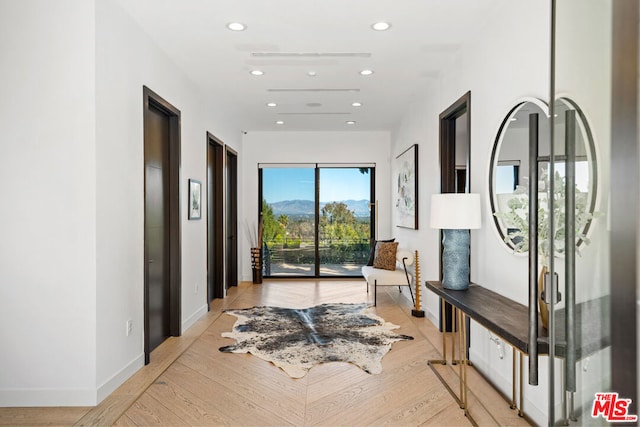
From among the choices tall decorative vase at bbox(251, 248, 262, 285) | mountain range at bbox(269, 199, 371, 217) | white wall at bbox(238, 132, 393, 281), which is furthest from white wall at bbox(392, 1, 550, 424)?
tall decorative vase at bbox(251, 248, 262, 285)

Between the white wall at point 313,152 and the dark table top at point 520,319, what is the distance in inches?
195

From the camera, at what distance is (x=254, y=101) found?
19.3 feet

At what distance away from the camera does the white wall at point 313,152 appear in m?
8.30

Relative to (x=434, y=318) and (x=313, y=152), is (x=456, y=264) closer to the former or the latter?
(x=434, y=318)

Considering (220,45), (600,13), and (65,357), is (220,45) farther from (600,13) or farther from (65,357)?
(600,13)

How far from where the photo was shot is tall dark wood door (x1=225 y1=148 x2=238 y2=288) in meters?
7.50

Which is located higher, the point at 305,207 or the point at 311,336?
the point at 305,207

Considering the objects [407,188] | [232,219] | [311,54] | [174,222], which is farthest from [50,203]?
[232,219]

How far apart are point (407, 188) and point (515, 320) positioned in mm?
4042

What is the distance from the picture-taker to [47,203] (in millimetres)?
2797

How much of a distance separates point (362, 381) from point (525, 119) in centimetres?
212

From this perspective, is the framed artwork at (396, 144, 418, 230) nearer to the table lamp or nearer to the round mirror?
the table lamp

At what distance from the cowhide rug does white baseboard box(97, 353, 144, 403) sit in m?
0.77

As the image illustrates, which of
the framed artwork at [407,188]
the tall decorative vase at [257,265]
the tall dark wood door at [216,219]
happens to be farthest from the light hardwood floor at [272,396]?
the tall decorative vase at [257,265]
